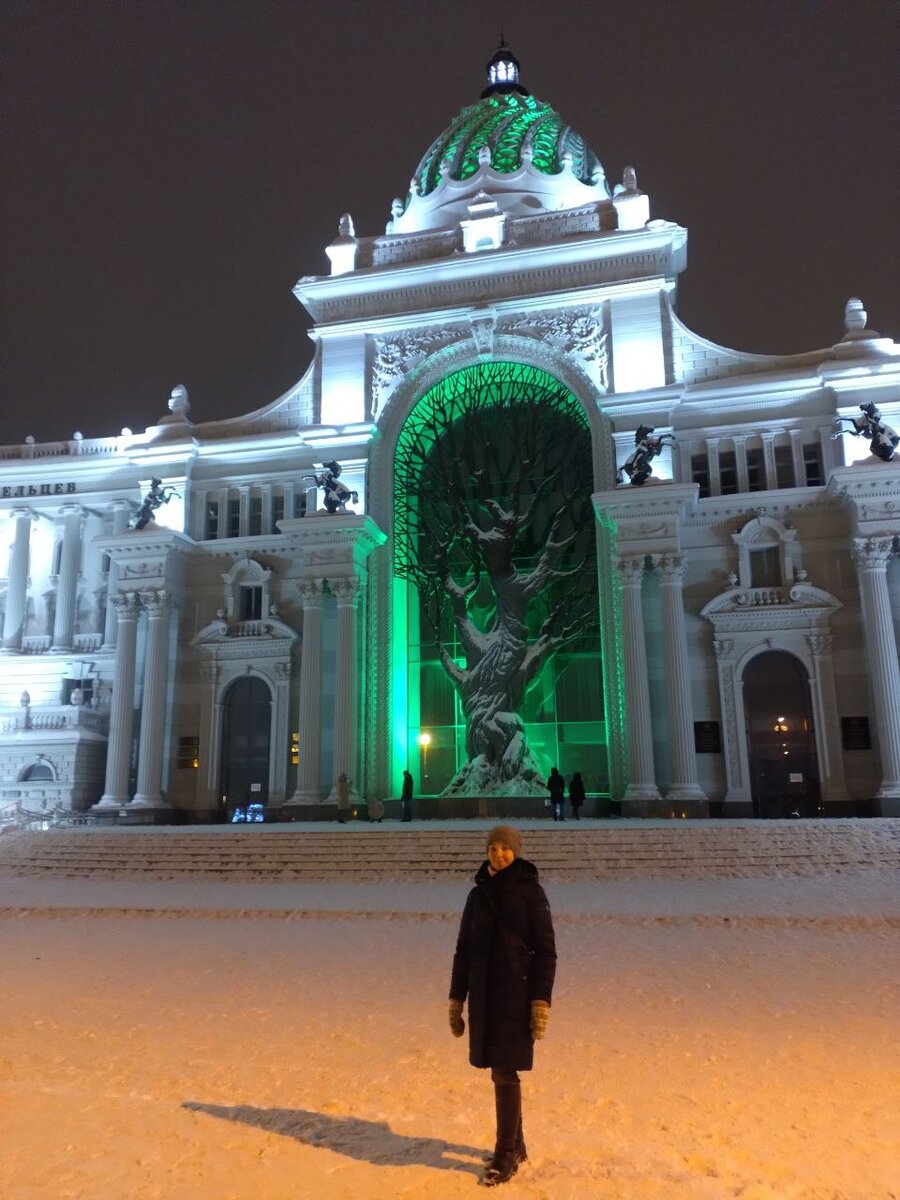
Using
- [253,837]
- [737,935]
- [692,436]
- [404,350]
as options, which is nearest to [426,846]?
[253,837]

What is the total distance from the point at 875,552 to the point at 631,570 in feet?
23.1

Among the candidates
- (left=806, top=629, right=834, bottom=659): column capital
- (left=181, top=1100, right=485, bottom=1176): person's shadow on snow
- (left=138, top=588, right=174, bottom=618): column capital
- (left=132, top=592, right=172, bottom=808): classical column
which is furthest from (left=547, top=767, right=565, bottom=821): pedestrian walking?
(left=181, top=1100, right=485, bottom=1176): person's shadow on snow

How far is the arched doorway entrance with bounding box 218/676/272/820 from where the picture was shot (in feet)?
111

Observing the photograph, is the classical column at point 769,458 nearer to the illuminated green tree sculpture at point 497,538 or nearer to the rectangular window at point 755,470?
the rectangular window at point 755,470

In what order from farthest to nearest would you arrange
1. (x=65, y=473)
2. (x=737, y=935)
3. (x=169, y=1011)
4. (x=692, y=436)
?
(x=65, y=473), (x=692, y=436), (x=737, y=935), (x=169, y=1011)

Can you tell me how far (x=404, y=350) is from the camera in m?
35.7

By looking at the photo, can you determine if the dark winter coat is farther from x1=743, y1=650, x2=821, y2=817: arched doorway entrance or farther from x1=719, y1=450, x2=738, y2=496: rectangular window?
x1=719, y1=450, x2=738, y2=496: rectangular window

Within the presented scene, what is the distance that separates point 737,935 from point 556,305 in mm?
26797

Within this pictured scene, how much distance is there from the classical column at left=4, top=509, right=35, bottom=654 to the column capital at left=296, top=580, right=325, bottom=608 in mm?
12489

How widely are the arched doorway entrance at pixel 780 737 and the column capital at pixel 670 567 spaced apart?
3.60 meters

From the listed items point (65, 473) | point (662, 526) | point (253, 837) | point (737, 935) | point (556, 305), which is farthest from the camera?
point (65, 473)

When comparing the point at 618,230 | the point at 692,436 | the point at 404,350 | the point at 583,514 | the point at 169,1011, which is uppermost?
the point at 618,230

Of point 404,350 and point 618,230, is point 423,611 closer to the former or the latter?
point 404,350

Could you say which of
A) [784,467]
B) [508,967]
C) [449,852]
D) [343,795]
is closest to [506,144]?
[784,467]
